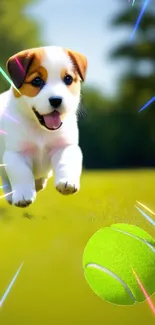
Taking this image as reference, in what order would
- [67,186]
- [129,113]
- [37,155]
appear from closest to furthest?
1. [67,186]
2. [37,155]
3. [129,113]

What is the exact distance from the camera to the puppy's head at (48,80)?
7.17 ft

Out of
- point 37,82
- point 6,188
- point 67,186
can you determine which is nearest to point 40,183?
point 6,188

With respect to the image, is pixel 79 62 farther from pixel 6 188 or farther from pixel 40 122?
pixel 6 188

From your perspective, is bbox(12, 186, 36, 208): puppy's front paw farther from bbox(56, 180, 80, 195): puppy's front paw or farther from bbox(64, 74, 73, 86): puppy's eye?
bbox(64, 74, 73, 86): puppy's eye

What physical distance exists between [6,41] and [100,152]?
0.46 metres

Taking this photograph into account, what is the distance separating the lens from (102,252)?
2387 mm

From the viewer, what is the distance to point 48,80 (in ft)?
7.21

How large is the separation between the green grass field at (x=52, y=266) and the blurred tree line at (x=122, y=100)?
124 mm

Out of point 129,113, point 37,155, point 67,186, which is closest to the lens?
point 67,186

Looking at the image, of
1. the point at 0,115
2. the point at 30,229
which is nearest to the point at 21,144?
the point at 0,115

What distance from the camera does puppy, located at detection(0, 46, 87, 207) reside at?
2.20 m

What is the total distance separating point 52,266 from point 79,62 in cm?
65

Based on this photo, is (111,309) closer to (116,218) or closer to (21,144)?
(116,218)

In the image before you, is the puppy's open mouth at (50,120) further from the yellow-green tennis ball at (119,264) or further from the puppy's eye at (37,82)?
the yellow-green tennis ball at (119,264)
